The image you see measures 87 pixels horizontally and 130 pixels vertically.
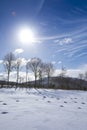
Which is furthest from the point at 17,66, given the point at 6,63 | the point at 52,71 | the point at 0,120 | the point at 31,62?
the point at 0,120

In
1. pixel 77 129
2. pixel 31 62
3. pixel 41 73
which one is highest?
pixel 31 62

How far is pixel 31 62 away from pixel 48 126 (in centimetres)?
4681

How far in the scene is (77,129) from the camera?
13.9ft

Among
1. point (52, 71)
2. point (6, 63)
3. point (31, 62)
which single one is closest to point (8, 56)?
point (6, 63)

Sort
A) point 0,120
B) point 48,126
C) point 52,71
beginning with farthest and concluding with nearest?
1. point 52,71
2. point 0,120
3. point 48,126

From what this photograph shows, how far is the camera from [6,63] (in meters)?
41.1

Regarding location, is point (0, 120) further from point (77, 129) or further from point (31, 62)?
point (31, 62)

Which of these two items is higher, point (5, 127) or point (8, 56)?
point (8, 56)

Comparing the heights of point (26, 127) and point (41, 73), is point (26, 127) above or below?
below

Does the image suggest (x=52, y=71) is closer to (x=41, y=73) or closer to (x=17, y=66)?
(x=41, y=73)

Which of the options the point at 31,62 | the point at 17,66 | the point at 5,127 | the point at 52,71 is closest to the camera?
the point at 5,127

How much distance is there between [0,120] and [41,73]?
1880 inches

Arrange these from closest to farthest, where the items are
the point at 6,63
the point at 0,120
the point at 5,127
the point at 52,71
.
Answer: the point at 5,127 < the point at 0,120 < the point at 6,63 < the point at 52,71

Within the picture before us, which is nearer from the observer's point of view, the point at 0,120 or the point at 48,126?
the point at 48,126
